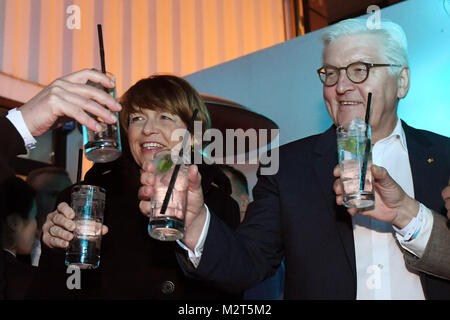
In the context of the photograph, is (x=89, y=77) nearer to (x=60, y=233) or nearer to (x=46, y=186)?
(x=60, y=233)

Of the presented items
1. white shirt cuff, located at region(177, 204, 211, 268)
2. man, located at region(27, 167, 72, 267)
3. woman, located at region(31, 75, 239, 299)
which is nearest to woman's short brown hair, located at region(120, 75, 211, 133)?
woman, located at region(31, 75, 239, 299)

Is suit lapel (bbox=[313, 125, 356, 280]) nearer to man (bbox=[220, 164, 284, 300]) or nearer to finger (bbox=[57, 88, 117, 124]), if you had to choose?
finger (bbox=[57, 88, 117, 124])

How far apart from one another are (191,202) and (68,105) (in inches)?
17.4

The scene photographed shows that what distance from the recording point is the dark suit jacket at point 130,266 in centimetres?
221

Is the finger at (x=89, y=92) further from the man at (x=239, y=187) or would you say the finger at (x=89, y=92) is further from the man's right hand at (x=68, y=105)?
the man at (x=239, y=187)

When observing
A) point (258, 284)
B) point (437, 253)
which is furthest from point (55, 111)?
point (258, 284)

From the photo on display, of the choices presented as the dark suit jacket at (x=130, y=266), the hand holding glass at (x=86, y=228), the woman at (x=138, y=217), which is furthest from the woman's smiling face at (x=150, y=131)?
the hand holding glass at (x=86, y=228)

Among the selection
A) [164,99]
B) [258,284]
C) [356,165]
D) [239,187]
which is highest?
[164,99]

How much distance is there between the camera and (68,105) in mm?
1506
